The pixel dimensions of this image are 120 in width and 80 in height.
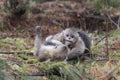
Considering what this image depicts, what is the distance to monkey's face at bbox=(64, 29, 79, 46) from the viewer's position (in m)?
6.91

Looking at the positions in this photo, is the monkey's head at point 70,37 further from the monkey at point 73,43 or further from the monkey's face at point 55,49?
the monkey's face at point 55,49

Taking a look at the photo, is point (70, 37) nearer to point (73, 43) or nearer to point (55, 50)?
point (73, 43)

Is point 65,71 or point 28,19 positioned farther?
point 28,19

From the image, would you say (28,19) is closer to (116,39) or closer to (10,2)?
(10,2)

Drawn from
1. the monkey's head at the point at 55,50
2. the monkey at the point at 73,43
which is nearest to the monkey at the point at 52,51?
the monkey's head at the point at 55,50

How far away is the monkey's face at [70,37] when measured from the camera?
6906mm

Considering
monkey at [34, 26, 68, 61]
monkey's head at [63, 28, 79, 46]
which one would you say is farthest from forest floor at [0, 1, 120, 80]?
monkey's head at [63, 28, 79, 46]

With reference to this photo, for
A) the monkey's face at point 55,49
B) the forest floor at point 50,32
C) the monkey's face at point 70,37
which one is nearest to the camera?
the forest floor at point 50,32

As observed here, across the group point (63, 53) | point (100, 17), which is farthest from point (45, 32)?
point (63, 53)

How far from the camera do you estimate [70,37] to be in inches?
276

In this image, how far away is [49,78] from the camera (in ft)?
16.2

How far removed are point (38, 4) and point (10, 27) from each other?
2.59m

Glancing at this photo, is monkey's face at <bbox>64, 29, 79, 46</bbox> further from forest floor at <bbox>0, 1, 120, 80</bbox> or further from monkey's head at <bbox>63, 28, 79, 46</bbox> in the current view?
forest floor at <bbox>0, 1, 120, 80</bbox>


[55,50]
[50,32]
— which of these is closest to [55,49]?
[55,50]
